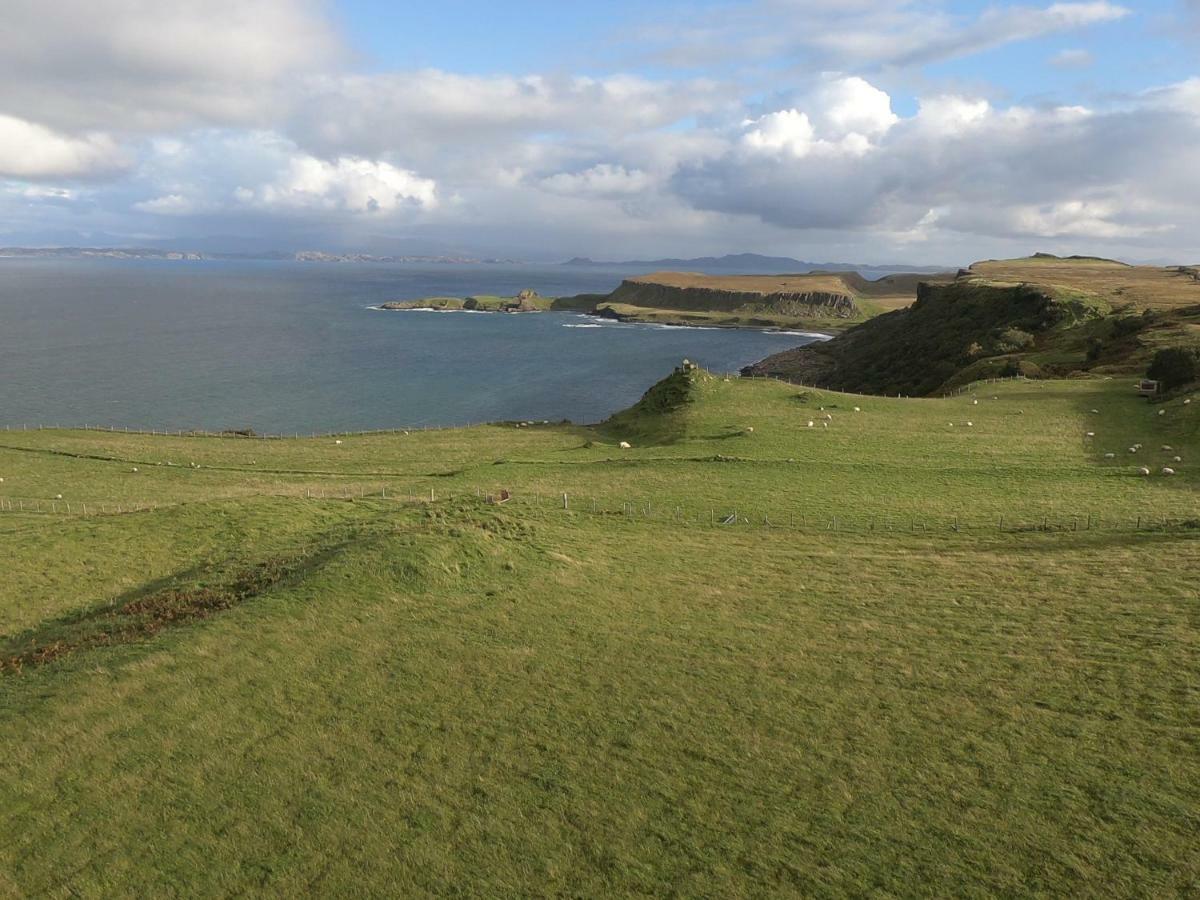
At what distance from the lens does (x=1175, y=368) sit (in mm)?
58625

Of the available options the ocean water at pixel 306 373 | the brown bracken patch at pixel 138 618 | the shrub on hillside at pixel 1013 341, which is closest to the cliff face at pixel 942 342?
the shrub on hillside at pixel 1013 341

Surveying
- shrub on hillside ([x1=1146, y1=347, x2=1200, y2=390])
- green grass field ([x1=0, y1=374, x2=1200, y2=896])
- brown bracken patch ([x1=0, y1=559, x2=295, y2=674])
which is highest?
shrub on hillside ([x1=1146, y1=347, x2=1200, y2=390])

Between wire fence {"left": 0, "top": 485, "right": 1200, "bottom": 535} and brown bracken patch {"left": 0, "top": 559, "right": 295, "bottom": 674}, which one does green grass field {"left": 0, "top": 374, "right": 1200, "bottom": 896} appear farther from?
wire fence {"left": 0, "top": 485, "right": 1200, "bottom": 535}

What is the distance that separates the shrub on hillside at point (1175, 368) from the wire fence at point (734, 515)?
105 ft

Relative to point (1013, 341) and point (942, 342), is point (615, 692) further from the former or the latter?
point (942, 342)

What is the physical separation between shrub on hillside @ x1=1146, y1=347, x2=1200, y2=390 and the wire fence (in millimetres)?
32124

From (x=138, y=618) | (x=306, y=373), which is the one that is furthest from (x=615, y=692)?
(x=306, y=373)

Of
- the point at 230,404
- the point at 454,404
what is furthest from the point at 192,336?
the point at 454,404

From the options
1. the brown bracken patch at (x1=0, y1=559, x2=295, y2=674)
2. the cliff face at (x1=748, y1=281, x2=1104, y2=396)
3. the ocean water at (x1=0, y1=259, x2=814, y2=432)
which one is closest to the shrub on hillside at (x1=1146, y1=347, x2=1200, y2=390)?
the cliff face at (x1=748, y1=281, x2=1104, y2=396)

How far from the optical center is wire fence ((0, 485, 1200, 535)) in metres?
33.8

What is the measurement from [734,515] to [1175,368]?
47460 mm

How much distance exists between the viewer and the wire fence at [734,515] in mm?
33781

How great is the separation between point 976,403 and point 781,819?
57328 millimetres

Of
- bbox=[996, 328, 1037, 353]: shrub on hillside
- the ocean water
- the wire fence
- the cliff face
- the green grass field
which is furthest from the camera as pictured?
the cliff face
